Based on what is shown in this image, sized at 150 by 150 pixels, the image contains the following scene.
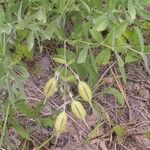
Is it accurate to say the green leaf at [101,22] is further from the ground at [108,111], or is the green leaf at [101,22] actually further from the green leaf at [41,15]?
the ground at [108,111]

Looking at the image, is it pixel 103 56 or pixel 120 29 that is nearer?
pixel 120 29

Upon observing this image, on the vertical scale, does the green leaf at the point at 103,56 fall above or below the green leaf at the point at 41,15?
below

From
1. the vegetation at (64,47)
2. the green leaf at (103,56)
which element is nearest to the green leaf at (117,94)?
the vegetation at (64,47)

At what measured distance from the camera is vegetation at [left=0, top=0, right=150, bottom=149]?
3.41 feet

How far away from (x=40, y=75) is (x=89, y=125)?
0.23 m

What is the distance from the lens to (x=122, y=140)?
132cm

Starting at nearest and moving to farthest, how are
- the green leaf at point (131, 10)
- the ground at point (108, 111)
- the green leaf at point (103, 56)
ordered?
the green leaf at point (131, 10)
the green leaf at point (103, 56)
the ground at point (108, 111)

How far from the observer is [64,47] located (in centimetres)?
114

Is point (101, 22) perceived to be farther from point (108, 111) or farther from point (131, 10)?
point (108, 111)

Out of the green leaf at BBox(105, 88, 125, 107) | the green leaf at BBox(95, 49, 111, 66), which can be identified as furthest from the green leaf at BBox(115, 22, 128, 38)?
the green leaf at BBox(105, 88, 125, 107)

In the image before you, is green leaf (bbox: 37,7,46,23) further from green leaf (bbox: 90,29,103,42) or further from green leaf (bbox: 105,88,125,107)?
green leaf (bbox: 105,88,125,107)

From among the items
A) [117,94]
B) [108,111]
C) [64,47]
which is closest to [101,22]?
[64,47]

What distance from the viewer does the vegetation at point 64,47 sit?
3.41ft

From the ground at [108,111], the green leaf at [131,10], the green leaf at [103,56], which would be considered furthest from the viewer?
the ground at [108,111]
